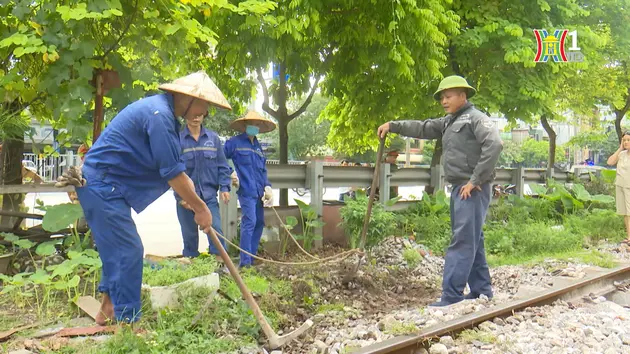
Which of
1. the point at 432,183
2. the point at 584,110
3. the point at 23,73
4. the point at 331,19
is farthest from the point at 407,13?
the point at 584,110

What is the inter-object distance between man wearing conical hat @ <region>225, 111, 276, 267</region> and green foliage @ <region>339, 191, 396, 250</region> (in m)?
1.53

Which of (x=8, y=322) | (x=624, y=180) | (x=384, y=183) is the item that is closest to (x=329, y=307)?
(x=8, y=322)

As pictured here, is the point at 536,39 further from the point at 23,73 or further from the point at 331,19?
the point at 23,73

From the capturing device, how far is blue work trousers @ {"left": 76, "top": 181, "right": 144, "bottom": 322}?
3.67 metres

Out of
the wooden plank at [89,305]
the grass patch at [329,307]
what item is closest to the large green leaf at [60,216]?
the wooden plank at [89,305]

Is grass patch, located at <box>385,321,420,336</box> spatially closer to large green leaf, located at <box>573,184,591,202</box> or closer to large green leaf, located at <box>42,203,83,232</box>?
large green leaf, located at <box>42,203,83,232</box>

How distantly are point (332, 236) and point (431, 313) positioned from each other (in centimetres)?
394

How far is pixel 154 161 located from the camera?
370cm

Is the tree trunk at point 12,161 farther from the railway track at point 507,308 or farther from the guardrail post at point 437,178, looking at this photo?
the guardrail post at point 437,178

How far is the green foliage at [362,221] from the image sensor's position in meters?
7.62

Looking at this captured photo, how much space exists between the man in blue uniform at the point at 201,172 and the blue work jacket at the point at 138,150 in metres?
1.98

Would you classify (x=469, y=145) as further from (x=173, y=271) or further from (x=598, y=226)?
(x=598, y=226)

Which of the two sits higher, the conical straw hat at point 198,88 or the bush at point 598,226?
the conical straw hat at point 198,88

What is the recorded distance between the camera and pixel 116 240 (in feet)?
12.1
